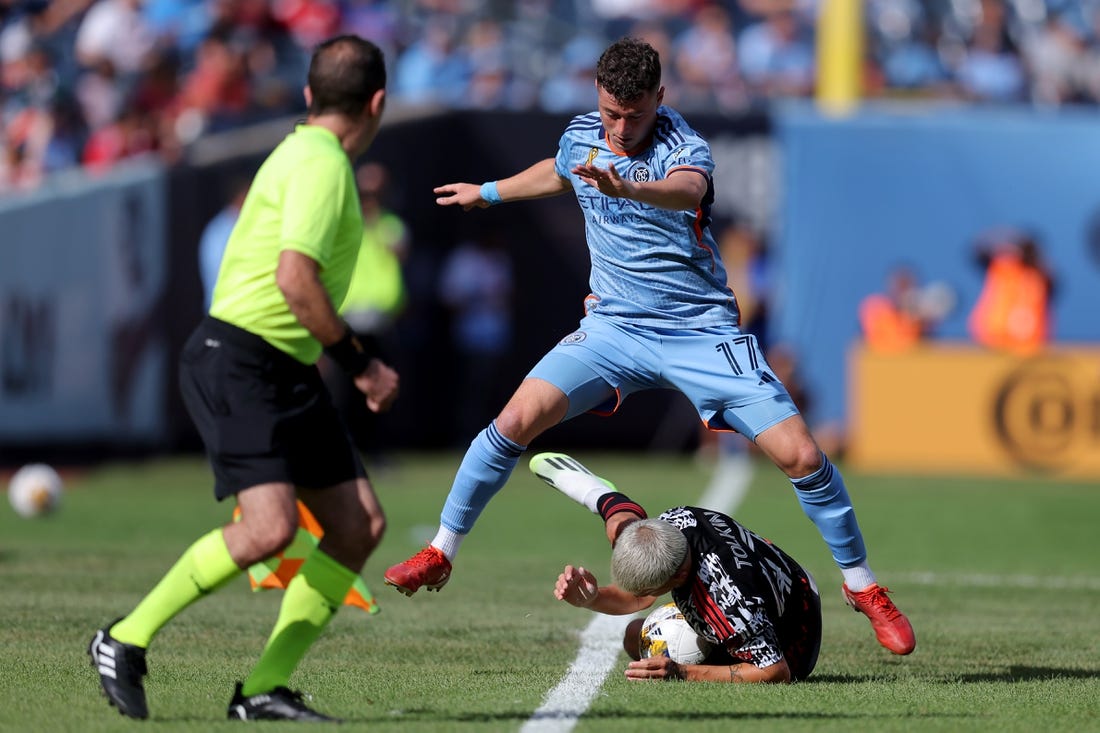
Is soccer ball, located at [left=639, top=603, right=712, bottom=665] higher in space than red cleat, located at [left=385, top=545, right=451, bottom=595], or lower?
lower

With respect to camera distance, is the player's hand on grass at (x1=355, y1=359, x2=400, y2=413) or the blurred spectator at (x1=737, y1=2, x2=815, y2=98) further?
the blurred spectator at (x1=737, y1=2, x2=815, y2=98)

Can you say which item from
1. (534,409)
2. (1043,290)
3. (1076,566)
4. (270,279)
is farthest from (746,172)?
(270,279)

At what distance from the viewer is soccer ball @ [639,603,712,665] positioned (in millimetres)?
6684

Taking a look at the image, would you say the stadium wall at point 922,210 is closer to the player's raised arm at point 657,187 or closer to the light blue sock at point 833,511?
the light blue sock at point 833,511

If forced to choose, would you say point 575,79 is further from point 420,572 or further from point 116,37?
point 420,572

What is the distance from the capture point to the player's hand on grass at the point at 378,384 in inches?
207

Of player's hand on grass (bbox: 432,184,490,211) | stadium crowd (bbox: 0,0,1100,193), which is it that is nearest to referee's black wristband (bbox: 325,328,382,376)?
player's hand on grass (bbox: 432,184,490,211)

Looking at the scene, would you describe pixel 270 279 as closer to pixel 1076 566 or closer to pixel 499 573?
pixel 499 573

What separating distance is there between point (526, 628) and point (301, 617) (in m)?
2.61

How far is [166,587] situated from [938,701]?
9.10 feet

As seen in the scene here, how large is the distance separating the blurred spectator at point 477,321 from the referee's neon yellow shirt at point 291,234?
1271 centimetres

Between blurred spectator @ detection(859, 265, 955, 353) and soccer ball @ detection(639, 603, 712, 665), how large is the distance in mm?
11285

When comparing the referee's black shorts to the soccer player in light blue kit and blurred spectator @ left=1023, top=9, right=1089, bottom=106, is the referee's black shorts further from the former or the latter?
blurred spectator @ left=1023, top=9, right=1089, bottom=106

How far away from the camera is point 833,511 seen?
7.06m
